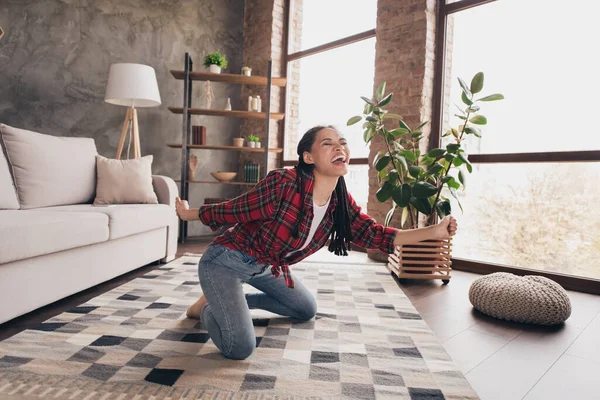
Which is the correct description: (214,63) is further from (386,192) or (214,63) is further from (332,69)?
(386,192)

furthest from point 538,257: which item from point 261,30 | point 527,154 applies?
point 261,30

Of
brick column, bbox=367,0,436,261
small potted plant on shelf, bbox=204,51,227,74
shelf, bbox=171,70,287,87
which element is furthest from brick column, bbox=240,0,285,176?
brick column, bbox=367,0,436,261

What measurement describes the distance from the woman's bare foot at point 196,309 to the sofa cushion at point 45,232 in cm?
65

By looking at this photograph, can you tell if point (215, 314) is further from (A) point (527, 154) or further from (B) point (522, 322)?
(A) point (527, 154)

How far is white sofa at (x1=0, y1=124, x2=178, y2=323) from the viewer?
67.9 inches

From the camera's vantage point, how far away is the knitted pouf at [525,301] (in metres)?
1.99

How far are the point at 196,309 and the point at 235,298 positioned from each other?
43 centimetres

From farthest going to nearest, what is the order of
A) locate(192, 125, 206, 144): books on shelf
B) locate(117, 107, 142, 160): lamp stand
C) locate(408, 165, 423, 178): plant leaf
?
locate(192, 125, 206, 144): books on shelf
locate(117, 107, 142, 160): lamp stand
locate(408, 165, 423, 178): plant leaf

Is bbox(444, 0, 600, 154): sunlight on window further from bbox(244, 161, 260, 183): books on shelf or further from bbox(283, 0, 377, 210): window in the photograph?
bbox(244, 161, 260, 183): books on shelf

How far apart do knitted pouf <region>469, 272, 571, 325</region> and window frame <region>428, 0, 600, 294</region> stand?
2.77 ft

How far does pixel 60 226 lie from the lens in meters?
1.92

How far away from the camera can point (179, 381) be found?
1.29 m

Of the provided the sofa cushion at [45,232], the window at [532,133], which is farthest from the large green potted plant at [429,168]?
the sofa cushion at [45,232]

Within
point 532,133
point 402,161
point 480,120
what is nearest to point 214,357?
point 402,161
